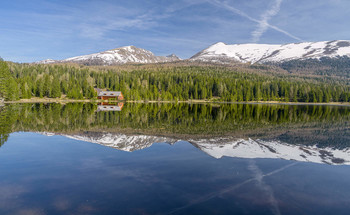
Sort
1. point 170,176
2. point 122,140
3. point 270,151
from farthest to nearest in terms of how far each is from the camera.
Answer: point 122,140 → point 270,151 → point 170,176

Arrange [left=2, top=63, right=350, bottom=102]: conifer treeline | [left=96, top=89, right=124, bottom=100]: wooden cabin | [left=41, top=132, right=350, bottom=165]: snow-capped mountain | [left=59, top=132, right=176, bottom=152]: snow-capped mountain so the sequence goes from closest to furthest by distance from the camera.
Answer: [left=41, top=132, right=350, bottom=165]: snow-capped mountain → [left=59, top=132, right=176, bottom=152]: snow-capped mountain → [left=2, top=63, right=350, bottom=102]: conifer treeline → [left=96, top=89, right=124, bottom=100]: wooden cabin

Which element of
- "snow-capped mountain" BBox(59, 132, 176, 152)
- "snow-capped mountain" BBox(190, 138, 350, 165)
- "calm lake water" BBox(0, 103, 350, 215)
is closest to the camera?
"calm lake water" BBox(0, 103, 350, 215)

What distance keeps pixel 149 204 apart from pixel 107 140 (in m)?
14.0

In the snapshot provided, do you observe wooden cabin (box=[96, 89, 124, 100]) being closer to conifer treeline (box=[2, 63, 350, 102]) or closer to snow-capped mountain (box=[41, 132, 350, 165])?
conifer treeline (box=[2, 63, 350, 102])

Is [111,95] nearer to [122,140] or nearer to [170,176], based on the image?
[122,140]

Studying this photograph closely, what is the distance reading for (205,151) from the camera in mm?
19047

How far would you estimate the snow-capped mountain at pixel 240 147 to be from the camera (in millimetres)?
17906

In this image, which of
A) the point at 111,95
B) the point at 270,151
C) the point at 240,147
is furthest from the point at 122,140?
the point at 111,95

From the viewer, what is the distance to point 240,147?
20.8m

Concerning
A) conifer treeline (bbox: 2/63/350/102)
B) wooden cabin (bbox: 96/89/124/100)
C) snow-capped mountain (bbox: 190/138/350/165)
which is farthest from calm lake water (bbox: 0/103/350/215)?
wooden cabin (bbox: 96/89/124/100)

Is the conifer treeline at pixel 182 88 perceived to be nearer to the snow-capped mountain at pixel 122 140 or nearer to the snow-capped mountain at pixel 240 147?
the snow-capped mountain at pixel 122 140

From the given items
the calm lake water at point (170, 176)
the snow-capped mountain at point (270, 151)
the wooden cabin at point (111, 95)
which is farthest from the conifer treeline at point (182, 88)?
the snow-capped mountain at point (270, 151)

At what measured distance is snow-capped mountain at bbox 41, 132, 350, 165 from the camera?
17.9 m

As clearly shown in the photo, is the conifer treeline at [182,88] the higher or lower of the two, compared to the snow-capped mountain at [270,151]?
higher
